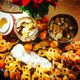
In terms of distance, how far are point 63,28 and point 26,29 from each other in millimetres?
242

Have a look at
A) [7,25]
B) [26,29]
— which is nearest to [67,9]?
[26,29]

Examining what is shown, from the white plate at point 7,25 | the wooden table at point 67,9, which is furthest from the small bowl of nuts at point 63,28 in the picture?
the white plate at point 7,25

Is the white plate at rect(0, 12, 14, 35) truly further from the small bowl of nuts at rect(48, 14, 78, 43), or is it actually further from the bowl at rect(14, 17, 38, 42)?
the small bowl of nuts at rect(48, 14, 78, 43)

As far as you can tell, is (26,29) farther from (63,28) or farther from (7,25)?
(63,28)

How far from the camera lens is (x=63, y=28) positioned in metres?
1.84

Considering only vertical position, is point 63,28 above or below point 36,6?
below

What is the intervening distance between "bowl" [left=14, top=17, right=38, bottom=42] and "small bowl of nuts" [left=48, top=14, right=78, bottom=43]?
0.34 ft

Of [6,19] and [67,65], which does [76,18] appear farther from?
[6,19]

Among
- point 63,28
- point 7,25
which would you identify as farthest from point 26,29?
point 63,28

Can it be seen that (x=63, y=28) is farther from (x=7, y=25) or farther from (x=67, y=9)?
(x=7, y=25)

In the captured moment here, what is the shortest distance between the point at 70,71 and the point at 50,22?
0.34 metres

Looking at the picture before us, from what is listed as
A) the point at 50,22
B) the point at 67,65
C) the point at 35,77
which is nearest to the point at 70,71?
the point at 67,65

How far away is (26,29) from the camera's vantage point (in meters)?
1.85

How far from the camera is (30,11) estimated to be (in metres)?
1.84
